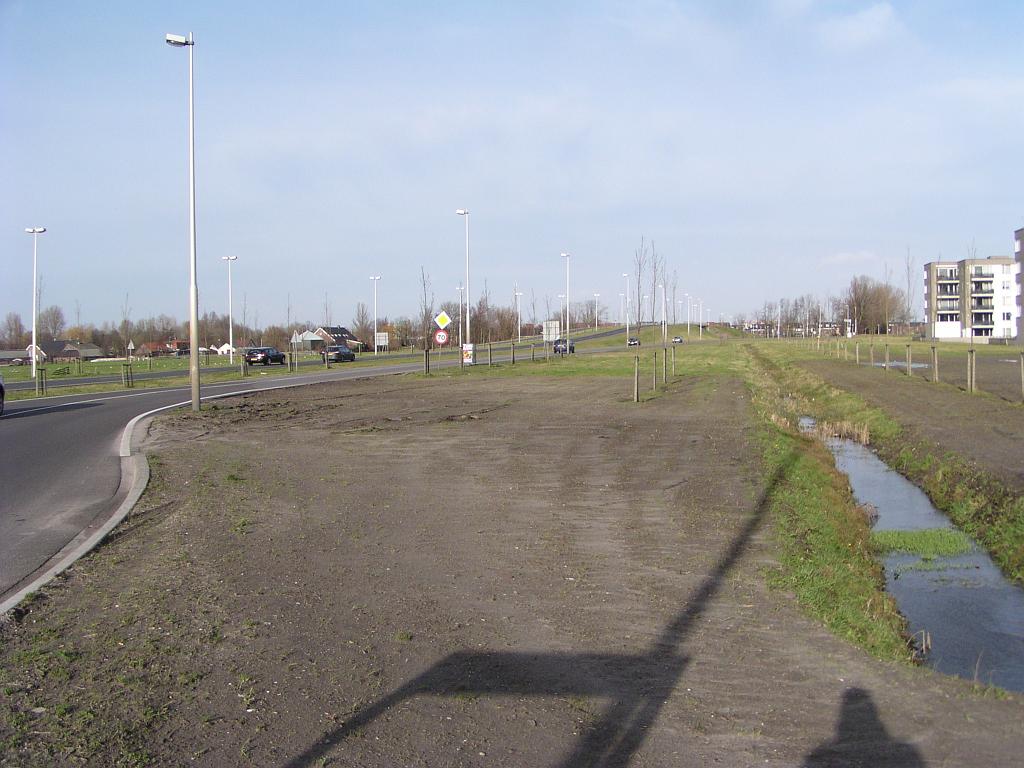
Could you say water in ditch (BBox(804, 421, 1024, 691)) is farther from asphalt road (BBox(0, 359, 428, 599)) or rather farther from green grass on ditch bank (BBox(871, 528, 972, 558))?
asphalt road (BBox(0, 359, 428, 599))

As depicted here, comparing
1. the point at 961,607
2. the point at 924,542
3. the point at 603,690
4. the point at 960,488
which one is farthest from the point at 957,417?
the point at 603,690

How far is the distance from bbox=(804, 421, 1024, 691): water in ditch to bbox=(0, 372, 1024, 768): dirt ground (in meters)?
1.47

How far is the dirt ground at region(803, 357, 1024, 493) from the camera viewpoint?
15.0 metres

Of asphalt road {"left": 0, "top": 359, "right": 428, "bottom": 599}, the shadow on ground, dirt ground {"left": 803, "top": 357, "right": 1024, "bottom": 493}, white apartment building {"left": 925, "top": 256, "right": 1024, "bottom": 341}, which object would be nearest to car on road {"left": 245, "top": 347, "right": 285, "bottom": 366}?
asphalt road {"left": 0, "top": 359, "right": 428, "bottom": 599}

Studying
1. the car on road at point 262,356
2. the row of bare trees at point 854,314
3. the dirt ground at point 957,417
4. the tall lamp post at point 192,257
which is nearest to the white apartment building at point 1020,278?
the row of bare trees at point 854,314

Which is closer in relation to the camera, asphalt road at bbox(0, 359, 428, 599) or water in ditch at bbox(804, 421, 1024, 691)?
water in ditch at bbox(804, 421, 1024, 691)

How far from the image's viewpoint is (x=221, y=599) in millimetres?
6734

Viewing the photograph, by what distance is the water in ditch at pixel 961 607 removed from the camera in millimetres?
7062

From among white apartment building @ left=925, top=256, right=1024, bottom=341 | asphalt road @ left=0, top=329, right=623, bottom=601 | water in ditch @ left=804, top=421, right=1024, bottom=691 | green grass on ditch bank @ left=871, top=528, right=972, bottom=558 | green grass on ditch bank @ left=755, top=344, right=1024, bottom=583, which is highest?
white apartment building @ left=925, top=256, right=1024, bottom=341

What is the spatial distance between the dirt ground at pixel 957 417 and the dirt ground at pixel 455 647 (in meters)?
6.08

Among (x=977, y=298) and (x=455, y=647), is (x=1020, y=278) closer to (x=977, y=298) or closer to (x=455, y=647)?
(x=977, y=298)

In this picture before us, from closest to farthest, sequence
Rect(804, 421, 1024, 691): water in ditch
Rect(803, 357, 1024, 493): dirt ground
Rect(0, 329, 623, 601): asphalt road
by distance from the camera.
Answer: Rect(804, 421, 1024, 691): water in ditch < Rect(0, 329, 623, 601): asphalt road < Rect(803, 357, 1024, 493): dirt ground

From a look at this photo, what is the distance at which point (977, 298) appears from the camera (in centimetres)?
12000

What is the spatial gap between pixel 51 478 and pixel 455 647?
923cm
